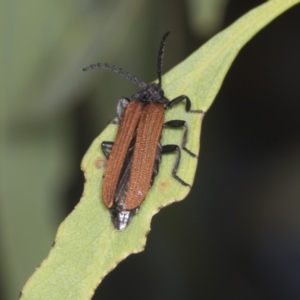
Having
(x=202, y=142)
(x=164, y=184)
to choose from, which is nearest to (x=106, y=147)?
(x=164, y=184)

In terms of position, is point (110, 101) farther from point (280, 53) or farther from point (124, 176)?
point (280, 53)

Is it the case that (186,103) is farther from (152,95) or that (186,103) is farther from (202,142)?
(202,142)

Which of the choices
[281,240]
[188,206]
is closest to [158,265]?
[188,206]

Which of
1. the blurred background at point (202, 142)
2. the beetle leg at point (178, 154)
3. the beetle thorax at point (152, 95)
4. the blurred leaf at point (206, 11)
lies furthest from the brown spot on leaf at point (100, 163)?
the blurred leaf at point (206, 11)

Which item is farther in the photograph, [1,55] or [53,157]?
[53,157]

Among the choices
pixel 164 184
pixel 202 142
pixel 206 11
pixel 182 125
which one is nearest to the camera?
pixel 164 184

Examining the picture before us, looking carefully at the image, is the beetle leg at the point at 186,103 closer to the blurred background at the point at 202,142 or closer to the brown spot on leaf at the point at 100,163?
the brown spot on leaf at the point at 100,163
